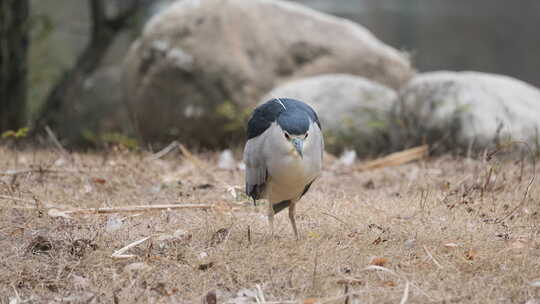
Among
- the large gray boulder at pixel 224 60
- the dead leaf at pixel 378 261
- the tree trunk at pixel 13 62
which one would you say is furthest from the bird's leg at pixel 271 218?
the tree trunk at pixel 13 62

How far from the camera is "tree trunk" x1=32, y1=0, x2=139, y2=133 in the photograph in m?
7.80

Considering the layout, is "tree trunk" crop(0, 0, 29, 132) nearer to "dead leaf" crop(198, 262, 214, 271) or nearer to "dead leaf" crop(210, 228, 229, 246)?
"dead leaf" crop(210, 228, 229, 246)

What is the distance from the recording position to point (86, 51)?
26.2ft

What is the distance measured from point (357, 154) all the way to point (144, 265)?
13.8 ft

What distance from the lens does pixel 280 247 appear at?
319 centimetres

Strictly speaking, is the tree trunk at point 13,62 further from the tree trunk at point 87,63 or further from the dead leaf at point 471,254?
the dead leaf at point 471,254

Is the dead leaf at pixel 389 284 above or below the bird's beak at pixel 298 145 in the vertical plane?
below

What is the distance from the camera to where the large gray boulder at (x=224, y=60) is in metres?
8.07

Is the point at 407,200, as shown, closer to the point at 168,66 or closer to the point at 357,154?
the point at 357,154

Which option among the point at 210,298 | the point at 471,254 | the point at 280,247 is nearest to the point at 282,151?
the point at 280,247

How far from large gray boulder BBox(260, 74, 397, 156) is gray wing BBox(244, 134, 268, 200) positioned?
11.3 feet

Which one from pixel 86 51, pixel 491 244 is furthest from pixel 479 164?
pixel 86 51

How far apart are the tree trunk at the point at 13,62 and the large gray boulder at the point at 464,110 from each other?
4228 mm

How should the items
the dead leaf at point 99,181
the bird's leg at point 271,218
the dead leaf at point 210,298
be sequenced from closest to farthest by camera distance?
the dead leaf at point 210,298
the bird's leg at point 271,218
the dead leaf at point 99,181
